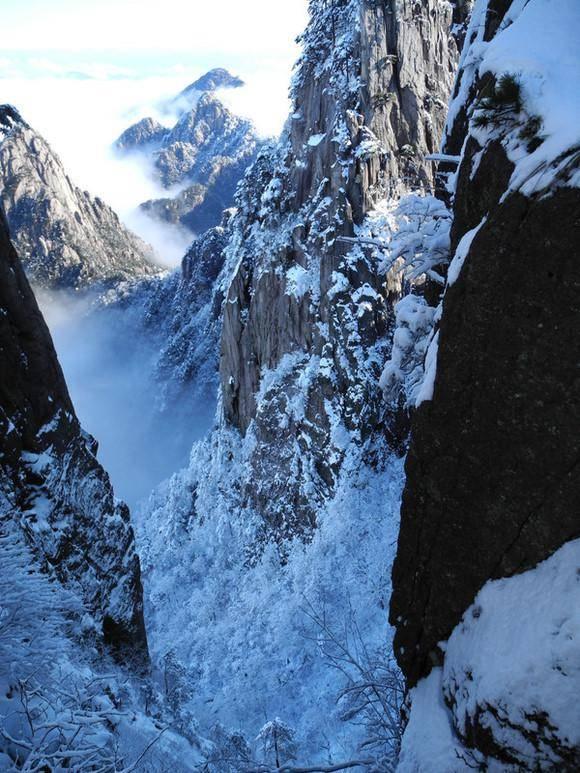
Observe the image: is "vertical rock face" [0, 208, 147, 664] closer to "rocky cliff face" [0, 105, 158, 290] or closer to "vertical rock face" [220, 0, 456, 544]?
"vertical rock face" [220, 0, 456, 544]

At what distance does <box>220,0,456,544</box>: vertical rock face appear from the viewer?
2342 centimetres

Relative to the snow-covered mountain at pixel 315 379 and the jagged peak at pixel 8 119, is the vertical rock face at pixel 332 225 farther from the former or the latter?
the jagged peak at pixel 8 119

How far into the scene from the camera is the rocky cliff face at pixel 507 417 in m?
3.39

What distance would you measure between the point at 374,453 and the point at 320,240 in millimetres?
10828

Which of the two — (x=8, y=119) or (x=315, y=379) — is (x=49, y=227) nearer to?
(x=315, y=379)

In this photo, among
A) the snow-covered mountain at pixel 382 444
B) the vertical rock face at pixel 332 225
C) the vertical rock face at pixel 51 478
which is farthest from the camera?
the vertical rock face at pixel 332 225

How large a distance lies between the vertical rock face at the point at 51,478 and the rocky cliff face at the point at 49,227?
10272 cm

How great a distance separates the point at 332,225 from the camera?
23.9m

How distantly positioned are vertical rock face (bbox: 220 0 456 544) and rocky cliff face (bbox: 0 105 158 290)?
90333mm

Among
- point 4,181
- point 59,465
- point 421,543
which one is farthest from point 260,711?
point 4,181

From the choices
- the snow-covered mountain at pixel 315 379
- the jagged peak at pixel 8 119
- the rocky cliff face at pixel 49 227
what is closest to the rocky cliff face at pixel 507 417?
the jagged peak at pixel 8 119

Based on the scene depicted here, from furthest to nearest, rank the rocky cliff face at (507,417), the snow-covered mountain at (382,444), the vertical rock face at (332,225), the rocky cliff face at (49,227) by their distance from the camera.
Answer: the rocky cliff face at (49,227)
the vertical rock face at (332,225)
the snow-covered mountain at (382,444)
the rocky cliff face at (507,417)

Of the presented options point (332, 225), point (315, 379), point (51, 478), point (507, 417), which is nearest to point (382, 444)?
point (315, 379)

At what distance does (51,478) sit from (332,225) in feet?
57.5
